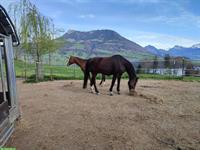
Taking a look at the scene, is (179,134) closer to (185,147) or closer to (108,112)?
(185,147)

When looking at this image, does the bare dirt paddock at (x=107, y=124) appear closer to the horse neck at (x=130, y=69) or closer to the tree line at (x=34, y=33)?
the horse neck at (x=130, y=69)

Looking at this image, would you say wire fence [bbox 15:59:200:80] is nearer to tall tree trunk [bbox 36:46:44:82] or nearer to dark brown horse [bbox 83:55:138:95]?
tall tree trunk [bbox 36:46:44:82]

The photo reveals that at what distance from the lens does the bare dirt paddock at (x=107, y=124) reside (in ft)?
12.2

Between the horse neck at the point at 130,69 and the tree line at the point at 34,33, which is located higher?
the tree line at the point at 34,33

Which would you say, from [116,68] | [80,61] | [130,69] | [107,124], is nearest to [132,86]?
[130,69]

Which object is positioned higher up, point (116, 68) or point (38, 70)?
point (116, 68)

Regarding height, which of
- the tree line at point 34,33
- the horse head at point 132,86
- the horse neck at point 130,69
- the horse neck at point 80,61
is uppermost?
the tree line at point 34,33

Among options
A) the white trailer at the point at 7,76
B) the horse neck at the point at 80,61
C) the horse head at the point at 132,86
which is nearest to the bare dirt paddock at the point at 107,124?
the white trailer at the point at 7,76

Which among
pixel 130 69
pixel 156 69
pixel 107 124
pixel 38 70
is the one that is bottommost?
pixel 107 124

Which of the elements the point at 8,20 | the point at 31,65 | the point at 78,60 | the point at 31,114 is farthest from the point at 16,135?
the point at 31,65

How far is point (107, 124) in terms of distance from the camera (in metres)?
4.72

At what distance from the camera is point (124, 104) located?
21.6 ft

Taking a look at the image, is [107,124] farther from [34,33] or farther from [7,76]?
[34,33]

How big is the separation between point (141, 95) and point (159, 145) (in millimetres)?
4233
